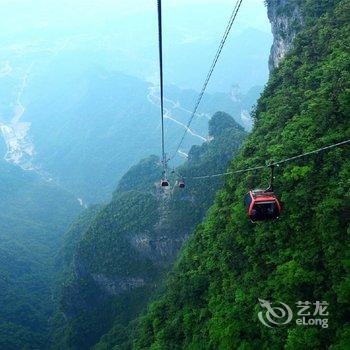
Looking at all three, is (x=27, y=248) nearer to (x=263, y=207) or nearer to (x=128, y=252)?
(x=128, y=252)

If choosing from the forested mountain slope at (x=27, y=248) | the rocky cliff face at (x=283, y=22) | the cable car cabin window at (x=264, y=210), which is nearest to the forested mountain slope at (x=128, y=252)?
the forested mountain slope at (x=27, y=248)

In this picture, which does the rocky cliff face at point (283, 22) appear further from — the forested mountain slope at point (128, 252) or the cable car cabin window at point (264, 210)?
the cable car cabin window at point (264, 210)

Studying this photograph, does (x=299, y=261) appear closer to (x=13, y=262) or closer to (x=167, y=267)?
(x=167, y=267)

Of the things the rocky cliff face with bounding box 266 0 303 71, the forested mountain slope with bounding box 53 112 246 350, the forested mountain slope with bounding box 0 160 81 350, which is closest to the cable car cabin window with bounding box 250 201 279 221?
the rocky cliff face with bounding box 266 0 303 71

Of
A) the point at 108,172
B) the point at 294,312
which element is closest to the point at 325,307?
the point at 294,312

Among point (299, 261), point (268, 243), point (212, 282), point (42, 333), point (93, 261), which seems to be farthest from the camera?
point (42, 333)

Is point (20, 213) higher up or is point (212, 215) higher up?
point (20, 213)
